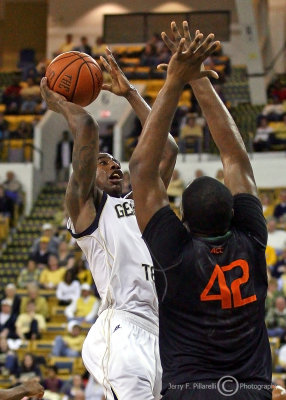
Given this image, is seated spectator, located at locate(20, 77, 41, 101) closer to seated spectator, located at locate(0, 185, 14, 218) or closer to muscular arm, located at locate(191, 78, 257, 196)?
seated spectator, located at locate(0, 185, 14, 218)

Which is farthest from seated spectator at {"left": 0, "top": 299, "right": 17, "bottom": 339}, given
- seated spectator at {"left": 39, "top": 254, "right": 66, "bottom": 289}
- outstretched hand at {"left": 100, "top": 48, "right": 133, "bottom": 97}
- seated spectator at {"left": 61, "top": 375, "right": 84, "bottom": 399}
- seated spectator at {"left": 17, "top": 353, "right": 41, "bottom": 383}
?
outstretched hand at {"left": 100, "top": 48, "right": 133, "bottom": 97}

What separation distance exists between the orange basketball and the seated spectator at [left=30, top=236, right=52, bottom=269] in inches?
494

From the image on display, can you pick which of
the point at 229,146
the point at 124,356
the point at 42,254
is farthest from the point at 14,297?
the point at 229,146

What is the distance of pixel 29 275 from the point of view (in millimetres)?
17453

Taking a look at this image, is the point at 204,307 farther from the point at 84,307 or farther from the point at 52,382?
the point at 84,307

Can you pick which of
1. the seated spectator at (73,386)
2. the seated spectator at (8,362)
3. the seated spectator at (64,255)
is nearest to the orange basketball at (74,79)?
the seated spectator at (73,386)

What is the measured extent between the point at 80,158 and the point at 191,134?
1515 centimetres

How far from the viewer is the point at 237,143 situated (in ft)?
11.8

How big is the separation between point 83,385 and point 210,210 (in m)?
10.4

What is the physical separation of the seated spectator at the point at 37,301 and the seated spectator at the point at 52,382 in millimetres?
2608

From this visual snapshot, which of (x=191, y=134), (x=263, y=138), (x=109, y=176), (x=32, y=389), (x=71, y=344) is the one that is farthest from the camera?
(x=191, y=134)

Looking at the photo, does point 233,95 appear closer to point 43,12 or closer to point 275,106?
point 275,106

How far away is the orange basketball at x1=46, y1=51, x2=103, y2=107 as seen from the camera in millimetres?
5020

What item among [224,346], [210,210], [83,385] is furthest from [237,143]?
[83,385]
